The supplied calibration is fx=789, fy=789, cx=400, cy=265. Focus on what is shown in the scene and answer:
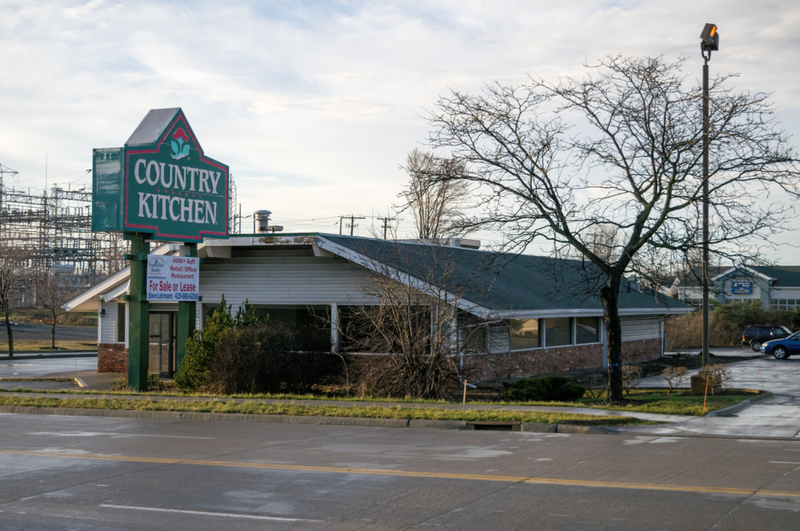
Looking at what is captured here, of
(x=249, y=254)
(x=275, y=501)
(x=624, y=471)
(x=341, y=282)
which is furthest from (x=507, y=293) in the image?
(x=275, y=501)

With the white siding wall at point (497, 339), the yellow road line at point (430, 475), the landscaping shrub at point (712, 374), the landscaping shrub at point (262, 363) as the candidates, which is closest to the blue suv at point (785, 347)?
the white siding wall at point (497, 339)

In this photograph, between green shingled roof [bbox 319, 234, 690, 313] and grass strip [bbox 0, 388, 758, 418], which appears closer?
grass strip [bbox 0, 388, 758, 418]

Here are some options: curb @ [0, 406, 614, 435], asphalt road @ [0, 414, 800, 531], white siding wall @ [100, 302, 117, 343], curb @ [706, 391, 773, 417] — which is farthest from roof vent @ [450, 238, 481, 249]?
asphalt road @ [0, 414, 800, 531]

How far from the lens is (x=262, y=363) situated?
69.1ft

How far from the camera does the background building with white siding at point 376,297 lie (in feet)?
70.7

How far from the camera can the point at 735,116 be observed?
16828 mm

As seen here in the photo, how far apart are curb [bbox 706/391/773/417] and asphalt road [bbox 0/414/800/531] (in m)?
3.13

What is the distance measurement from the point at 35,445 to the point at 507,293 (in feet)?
51.8

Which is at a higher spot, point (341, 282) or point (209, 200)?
point (209, 200)

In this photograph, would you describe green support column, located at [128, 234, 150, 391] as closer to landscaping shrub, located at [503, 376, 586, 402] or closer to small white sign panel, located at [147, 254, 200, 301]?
small white sign panel, located at [147, 254, 200, 301]

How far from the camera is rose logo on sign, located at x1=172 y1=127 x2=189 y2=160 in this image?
22.5 m

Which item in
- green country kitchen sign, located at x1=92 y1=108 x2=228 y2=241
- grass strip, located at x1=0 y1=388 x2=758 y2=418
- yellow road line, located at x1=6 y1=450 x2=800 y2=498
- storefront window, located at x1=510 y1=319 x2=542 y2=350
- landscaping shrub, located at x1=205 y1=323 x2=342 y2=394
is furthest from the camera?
storefront window, located at x1=510 y1=319 x2=542 y2=350

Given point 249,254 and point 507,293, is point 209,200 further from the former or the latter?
point 507,293

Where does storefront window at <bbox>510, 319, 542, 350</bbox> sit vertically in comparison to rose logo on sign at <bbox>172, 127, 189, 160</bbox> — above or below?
below
